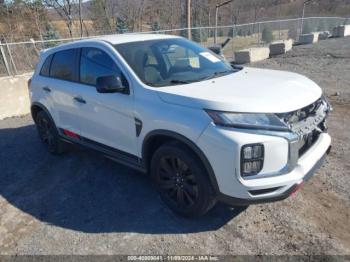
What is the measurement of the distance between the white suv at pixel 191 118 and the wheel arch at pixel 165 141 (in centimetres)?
1

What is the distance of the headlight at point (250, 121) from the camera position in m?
2.78

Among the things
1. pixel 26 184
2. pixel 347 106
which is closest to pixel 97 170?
pixel 26 184

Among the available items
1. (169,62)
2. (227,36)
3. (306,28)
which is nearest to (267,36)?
(227,36)

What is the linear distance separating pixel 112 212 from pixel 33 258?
91 centimetres

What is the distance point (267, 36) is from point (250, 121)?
24856 mm

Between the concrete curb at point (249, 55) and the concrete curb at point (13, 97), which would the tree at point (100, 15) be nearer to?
the concrete curb at point (249, 55)

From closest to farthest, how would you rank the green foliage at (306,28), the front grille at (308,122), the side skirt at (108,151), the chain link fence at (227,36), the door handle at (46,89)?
the front grille at (308,122) → the side skirt at (108,151) → the door handle at (46,89) → the chain link fence at (227,36) → the green foliage at (306,28)

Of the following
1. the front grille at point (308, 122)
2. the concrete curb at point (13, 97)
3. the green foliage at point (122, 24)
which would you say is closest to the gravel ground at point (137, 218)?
the front grille at point (308, 122)

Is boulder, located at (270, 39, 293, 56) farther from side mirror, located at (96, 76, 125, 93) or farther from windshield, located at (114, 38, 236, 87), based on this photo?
side mirror, located at (96, 76, 125, 93)

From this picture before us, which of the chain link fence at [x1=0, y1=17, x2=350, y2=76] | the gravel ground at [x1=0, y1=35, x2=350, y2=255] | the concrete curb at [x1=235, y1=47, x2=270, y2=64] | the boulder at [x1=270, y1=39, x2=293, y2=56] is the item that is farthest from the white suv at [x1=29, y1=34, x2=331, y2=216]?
the boulder at [x1=270, y1=39, x2=293, y2=56]

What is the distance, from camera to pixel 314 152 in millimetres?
3211

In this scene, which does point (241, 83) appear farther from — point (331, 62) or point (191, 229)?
point (331, 62)

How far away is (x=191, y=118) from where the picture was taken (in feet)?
9.82

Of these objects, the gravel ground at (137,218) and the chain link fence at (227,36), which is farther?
the chain link fence at (227,36)
